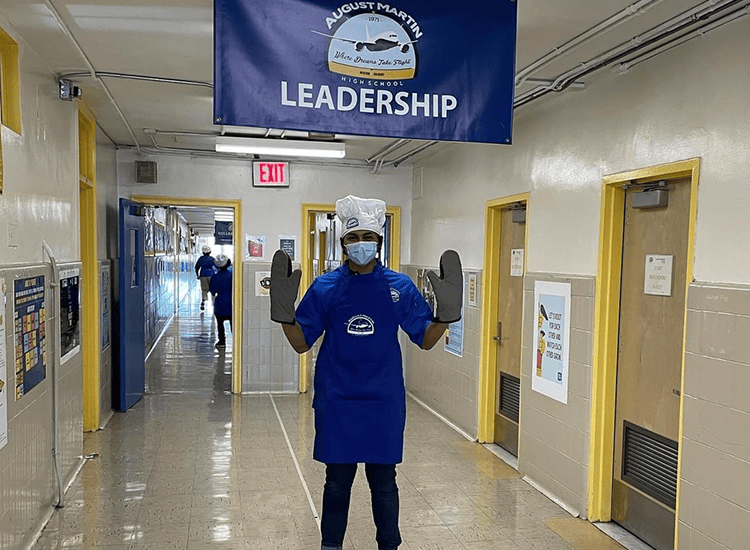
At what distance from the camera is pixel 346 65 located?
2246 millimetres

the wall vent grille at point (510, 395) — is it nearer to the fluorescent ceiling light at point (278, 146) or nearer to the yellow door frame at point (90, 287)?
the fluorescent ceiling light at point (278, 146)

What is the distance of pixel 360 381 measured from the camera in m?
2.52

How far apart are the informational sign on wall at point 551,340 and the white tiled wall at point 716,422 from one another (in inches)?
41.7

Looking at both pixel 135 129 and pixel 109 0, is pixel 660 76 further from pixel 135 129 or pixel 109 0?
pixel 135 129

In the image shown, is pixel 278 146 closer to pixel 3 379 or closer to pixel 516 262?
pixel 516 262

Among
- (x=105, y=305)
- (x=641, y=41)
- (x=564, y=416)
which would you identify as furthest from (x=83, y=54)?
(x=564, y=416)

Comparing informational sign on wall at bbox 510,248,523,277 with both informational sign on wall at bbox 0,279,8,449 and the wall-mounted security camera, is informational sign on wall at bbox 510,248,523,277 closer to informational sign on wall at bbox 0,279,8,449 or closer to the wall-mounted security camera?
the wall-mounted security camera

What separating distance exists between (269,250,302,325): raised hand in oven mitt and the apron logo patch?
0.83 ft

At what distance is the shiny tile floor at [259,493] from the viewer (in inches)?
131

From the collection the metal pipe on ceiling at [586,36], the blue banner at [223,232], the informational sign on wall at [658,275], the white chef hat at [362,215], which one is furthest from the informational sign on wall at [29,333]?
the blue banner at [223,232]

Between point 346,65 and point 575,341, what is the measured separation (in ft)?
7.51

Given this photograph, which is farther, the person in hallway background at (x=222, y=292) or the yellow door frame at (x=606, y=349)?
the person in hallway background at (x=222, y=292)

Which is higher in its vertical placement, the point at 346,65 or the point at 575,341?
the point at 346,65

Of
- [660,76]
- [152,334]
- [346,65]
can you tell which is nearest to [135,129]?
[346,65]
